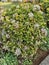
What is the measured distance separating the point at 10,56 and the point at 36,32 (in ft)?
2.03

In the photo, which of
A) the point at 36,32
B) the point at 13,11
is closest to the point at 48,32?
the point at 36,32

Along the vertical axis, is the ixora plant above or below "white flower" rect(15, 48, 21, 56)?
above

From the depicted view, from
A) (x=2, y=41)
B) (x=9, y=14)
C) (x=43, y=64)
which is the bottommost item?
(x=43, y=64)

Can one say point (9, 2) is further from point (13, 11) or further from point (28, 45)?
point (28, 45)

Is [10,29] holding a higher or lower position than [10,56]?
higher

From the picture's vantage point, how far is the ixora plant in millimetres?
4566

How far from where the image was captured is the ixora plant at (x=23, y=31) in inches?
180

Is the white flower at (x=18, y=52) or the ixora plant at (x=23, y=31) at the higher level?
the ixora plant at (x=23, y=31)

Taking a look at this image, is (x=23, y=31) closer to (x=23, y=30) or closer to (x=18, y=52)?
(x=23, y=30)

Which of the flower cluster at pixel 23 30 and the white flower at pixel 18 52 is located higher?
the flower cluster at pixel 23 30

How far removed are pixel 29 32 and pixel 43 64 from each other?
0.58 metres

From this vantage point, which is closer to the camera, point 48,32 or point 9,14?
point 9,14

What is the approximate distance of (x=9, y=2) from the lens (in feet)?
17.5

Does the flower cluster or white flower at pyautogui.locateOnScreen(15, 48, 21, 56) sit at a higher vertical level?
the flower cluster
